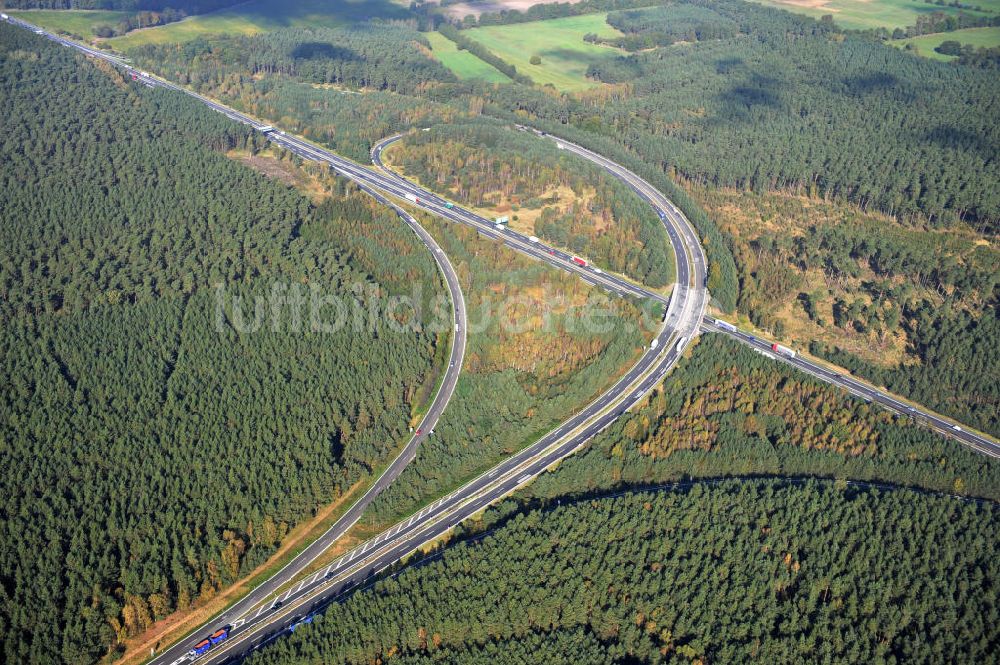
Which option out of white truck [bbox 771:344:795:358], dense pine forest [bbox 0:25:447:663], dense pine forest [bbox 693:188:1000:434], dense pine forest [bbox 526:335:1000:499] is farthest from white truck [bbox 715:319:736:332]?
dense pine forest [bbox 0:25:447:663]

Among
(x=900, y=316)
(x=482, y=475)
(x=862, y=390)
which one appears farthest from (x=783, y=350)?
(x=482, y=475)

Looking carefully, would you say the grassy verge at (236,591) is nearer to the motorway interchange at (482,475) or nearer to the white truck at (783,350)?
the motorway interchange at (482,475)

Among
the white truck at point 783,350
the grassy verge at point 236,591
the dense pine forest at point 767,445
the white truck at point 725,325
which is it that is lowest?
the grassy verge at point 236,591

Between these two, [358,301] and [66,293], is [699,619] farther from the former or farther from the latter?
[66,293]

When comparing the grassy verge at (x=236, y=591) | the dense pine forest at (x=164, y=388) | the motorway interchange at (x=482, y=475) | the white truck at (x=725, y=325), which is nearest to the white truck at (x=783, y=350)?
the motorway interchange at (x=482, y=475)

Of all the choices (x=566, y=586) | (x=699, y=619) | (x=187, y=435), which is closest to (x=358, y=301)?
(x=187, y=435)

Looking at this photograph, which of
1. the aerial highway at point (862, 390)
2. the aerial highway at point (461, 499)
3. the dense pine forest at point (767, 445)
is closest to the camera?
the aerial highway at point (461, 499)
